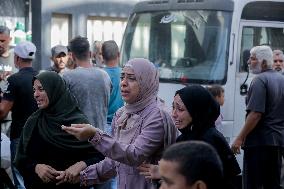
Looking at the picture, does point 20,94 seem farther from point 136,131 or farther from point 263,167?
point 136,131

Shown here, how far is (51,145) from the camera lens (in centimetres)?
514

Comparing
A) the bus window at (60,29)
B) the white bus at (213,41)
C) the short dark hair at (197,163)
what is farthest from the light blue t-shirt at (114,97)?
the bus window at (60,29)

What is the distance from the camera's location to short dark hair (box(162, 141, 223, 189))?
3086 millimetres

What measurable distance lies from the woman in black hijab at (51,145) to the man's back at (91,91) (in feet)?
4.37

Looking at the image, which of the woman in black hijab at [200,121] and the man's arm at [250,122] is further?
the man's arm at [250,122]

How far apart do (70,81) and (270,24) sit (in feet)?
14.3

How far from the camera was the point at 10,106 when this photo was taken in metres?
7.02

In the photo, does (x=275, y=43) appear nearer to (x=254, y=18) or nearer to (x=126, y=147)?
(x=254, y=18)

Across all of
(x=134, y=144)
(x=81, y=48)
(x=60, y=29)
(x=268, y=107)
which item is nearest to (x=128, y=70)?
(x=134, y=144)

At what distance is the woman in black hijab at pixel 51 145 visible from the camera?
5.12m

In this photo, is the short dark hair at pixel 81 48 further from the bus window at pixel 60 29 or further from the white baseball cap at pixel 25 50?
the bus window at pixel 60 29

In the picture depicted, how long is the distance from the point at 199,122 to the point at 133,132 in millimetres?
435

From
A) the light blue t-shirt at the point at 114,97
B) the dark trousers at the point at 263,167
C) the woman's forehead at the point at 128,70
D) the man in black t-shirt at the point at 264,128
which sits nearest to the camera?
the woman's forehead at the point at 128,70

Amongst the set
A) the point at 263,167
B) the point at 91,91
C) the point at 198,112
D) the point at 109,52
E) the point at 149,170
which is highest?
the point at 109,52
